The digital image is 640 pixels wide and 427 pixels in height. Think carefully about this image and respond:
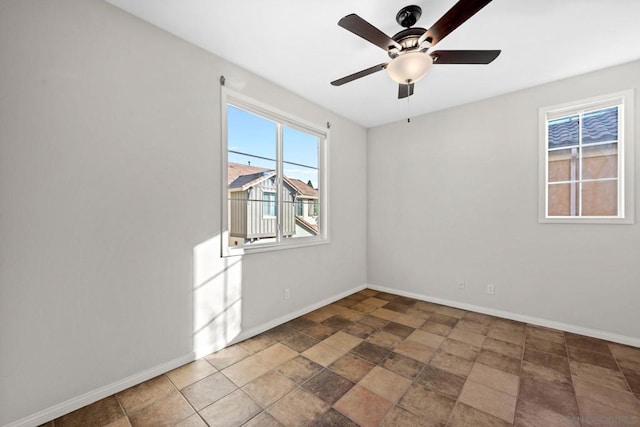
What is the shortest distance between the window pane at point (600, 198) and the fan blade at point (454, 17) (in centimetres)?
261

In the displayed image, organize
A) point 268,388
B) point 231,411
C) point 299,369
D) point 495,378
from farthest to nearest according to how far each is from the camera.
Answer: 1. point 299,369
2. point 495,378
3. point 268,388
4. point 231,411

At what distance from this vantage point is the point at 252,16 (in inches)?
78.3

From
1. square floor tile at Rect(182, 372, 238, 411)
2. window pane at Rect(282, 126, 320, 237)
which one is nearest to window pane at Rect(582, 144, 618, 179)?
window pane at Rect(282, 126, 320, 237)

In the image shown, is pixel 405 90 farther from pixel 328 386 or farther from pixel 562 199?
pixel 328 386

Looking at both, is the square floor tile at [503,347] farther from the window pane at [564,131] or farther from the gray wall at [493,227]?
the window pane at [564,131]

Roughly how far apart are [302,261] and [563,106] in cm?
346

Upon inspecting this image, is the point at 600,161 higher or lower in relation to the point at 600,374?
higher

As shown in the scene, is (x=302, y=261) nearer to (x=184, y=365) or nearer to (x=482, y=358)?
(x=184, y=365)

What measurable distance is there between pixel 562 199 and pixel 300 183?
3.08 meters

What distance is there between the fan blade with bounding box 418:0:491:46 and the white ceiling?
352 mm

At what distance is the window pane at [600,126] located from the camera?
8.98 feet

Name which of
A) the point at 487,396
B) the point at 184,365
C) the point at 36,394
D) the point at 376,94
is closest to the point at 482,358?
the point at 487,396

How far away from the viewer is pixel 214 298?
2.43m

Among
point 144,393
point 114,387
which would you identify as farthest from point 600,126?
point 114,387
